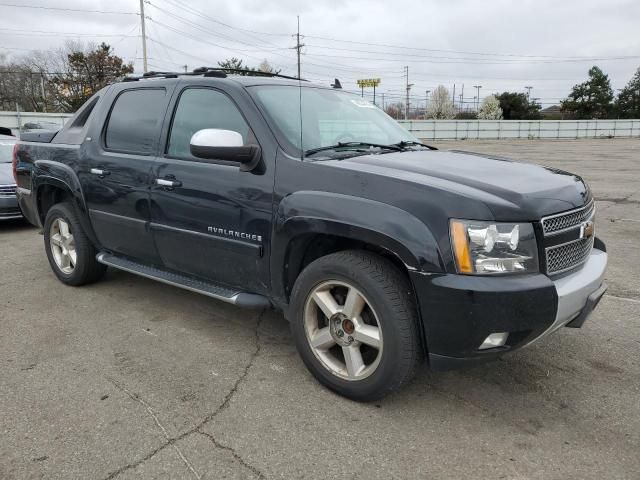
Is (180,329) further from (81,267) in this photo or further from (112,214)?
(81,267)

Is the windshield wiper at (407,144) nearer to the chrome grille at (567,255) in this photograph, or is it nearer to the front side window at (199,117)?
the front side window at (199,117)

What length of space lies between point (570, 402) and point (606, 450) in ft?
1.47

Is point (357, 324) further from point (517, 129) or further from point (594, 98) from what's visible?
point (594, 98)

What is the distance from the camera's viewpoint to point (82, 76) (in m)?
44.5

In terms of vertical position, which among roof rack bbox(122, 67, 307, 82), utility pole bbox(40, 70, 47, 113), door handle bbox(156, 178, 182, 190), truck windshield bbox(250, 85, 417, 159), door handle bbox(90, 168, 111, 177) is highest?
utility pole bbox(40, 70, 47, 113)

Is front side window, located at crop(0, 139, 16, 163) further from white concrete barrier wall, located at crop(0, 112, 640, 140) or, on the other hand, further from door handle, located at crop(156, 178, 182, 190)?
white concrete barrier wall, located at crop(0, 112, 640, 140)

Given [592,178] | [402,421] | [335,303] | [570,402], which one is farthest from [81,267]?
[592,178]

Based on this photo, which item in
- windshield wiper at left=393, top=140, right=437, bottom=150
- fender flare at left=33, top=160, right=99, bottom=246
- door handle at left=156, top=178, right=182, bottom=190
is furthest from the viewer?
fender flare at left=33, top=160, right=99, bottom=246

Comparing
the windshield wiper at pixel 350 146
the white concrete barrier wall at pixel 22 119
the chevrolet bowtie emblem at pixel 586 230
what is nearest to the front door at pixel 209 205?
the windshield wiper at pixel 350 146

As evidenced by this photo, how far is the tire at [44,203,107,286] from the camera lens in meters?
4.75

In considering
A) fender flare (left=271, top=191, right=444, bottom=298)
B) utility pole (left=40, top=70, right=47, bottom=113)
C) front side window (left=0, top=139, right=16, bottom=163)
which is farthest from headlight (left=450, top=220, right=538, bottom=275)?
utility pole (left=40, top=70, right=47, bottom=113)

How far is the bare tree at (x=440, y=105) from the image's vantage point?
293 feet

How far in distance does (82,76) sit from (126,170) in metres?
46.5

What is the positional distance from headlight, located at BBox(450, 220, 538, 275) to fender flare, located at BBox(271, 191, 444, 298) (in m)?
0.11
